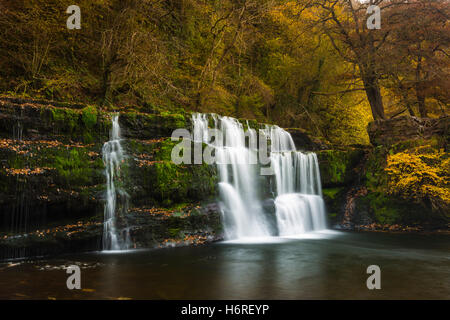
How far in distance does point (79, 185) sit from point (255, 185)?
4.72 metres

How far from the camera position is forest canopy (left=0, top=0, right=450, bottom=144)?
10.3m

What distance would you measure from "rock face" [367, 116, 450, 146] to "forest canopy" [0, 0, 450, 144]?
6.17 feet

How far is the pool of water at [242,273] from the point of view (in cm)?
403

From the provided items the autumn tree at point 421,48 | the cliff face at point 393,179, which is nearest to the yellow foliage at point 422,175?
the cliff face at point 393,179

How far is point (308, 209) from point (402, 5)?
370 inches

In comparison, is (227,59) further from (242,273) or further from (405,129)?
(242,273)

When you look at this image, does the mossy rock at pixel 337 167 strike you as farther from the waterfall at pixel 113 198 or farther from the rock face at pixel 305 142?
the waterfall at pixel 113 198

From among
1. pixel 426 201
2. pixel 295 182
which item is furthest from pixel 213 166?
pixel 426 201

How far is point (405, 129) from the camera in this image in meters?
11.4

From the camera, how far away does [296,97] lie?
18625 millimetres

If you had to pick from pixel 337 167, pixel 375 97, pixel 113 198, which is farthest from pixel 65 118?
pixel 375 97

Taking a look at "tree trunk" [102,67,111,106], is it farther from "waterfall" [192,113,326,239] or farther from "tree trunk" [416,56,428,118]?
"tree trunk" [416,56,428,118]

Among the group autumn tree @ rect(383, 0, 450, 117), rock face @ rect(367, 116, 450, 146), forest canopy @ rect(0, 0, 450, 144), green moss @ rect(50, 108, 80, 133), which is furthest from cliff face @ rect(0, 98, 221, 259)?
autumn tree @ rect(383, 0, 450, 117)
